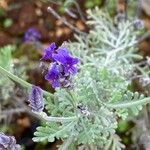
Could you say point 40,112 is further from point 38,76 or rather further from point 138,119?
point 38,76

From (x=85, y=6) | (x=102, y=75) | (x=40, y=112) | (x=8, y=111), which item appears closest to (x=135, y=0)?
(x=85, y=6)

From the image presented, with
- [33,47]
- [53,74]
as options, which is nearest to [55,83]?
[53,74]

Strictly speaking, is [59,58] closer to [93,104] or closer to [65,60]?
[65,60]

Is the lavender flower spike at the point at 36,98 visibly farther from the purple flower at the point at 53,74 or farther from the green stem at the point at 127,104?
the green stem at the point at 127,104

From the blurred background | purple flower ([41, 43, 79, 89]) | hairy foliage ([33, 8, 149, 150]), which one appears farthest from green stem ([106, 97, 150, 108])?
the blurred background

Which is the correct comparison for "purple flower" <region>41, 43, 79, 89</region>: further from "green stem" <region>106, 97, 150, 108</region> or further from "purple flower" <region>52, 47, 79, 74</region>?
"green stem" <region>106, 97, 150, 108</region>

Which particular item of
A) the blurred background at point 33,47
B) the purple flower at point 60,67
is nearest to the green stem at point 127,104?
the purple flower at point 60,67
